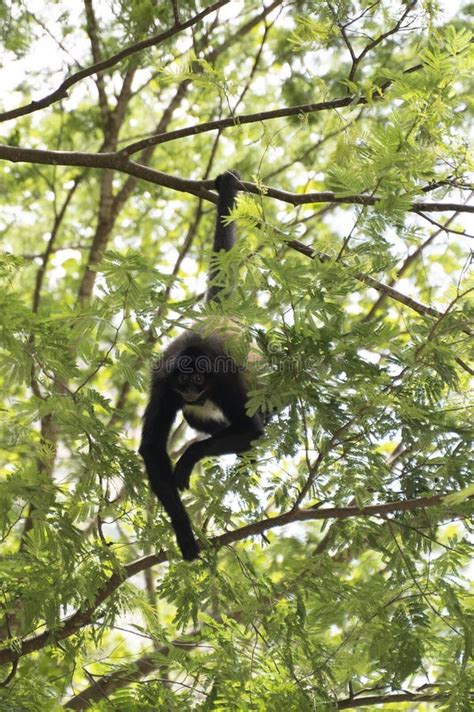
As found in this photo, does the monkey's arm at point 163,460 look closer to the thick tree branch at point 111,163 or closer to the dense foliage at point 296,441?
the dense foliage at point 296,441

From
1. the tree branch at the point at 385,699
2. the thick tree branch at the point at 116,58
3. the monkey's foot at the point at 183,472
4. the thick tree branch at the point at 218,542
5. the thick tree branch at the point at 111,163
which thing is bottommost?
the tree branch at the point at 385,699

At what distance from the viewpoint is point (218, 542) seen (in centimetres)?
437

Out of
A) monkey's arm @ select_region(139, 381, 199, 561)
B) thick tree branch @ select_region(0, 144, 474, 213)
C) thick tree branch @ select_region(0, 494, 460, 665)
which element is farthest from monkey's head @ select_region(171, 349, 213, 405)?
thick tree branch @ select_region(0, 494, 460, 665)

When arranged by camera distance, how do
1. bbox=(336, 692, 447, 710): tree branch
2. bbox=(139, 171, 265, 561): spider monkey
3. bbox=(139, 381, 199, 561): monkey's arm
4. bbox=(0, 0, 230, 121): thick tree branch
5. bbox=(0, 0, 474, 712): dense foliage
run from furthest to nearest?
1. bbox=(139, 171, 265, 561): spider monkey
2. bbox=(139, 381, 199, 561): monkey's arm
3. bbox=(0, 0, 230, 121): thick tree branch
4. bbox=(336, 692, 447, 710): tree branch
5. bbox=(0, 0, 474, 712): dense foliage

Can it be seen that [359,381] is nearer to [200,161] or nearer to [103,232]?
[103,232]

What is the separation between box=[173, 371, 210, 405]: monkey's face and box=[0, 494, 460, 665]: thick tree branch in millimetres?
1143

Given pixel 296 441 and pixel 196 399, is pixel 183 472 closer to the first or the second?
pixel 196 399

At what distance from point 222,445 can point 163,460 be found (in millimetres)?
385

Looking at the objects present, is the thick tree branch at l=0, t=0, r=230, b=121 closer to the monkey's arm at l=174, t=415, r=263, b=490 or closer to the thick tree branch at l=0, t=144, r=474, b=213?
the thick tree branch at l=0, t=144, r=474, b=213

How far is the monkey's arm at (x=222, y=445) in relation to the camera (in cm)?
517

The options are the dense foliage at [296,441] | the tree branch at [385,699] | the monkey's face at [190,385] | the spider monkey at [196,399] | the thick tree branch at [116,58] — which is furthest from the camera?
the monkey's face at [190,385]

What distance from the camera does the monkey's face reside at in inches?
209

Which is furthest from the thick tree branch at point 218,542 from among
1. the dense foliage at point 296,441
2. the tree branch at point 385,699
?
the tree branch at point 385,699

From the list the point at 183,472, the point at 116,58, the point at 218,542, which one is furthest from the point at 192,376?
the point at 116,58
